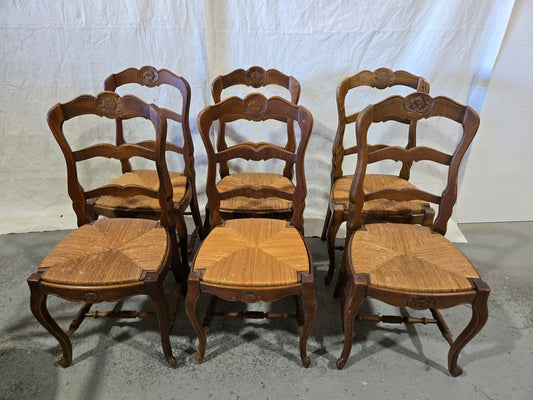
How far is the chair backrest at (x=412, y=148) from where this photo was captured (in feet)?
4.83

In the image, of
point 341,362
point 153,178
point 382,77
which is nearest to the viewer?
point 341,362

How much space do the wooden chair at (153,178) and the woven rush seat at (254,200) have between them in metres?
0.25

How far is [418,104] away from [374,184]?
691 mm

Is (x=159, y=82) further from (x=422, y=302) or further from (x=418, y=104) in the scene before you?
(x=422, y=302)

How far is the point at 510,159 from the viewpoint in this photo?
2.58 m

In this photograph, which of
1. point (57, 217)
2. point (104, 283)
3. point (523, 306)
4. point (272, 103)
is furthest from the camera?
point (57, 217)

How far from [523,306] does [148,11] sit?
2948 mm

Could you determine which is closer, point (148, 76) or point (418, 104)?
point (418, 104)

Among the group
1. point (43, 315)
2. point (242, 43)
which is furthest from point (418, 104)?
point (43, 315)

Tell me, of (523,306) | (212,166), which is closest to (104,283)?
(212,166)

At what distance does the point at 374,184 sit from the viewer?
2.09 m

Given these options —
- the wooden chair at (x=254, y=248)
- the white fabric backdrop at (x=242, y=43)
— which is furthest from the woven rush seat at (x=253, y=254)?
the white fabric backdrop at (x=242, y=43)

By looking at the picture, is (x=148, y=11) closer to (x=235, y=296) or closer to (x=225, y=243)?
(x=225, y=243)

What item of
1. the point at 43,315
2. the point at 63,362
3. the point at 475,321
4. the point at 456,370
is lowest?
the point at 63,362
